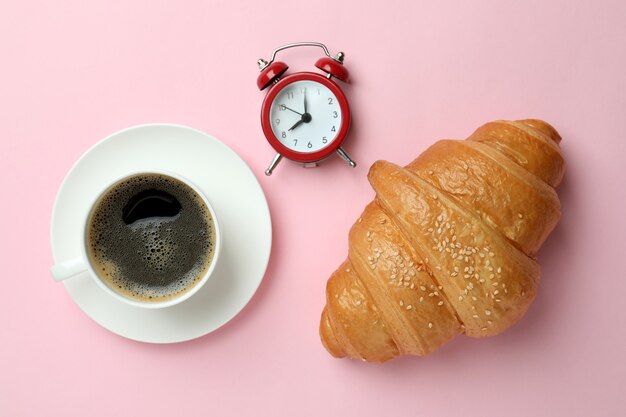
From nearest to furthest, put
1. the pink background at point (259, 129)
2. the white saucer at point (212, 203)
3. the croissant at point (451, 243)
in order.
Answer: the croissant at point (451, 243) < the white saucer at point (212, 203) < the pink background at point (259, 129)

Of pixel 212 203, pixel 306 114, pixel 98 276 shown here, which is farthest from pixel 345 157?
pixel 98 276

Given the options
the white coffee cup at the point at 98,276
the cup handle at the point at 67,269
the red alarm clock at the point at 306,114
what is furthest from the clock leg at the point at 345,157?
the cup handle at the point at 67,269

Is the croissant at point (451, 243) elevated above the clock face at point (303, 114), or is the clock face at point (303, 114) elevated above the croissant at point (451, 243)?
the clock face at point (303, 114)

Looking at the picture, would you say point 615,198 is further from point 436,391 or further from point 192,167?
point 192,167

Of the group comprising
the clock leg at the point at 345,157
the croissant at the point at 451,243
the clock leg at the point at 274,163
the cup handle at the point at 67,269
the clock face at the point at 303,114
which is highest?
the clock face at the point at 303,114

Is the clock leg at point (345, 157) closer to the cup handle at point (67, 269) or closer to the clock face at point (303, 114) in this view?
the clock face at point (303, 114)

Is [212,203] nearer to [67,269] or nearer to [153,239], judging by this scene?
[153,239]

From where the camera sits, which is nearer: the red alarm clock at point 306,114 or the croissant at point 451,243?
the croissant at point 451,243
